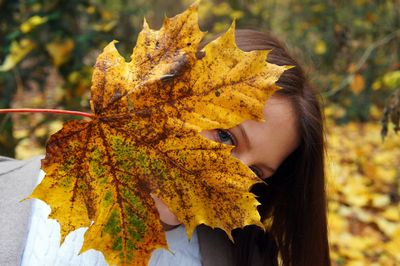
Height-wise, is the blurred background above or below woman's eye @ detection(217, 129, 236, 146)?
above

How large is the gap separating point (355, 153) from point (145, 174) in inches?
146

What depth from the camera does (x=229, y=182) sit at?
56cm

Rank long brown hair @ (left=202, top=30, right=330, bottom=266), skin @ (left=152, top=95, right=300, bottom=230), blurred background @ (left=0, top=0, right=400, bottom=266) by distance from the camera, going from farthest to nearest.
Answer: blurred background @ (left=0, top=0, right=400, bottom=266) < long brown hair @ (left=202, top=30, right=330, bottom=266) < skin @ (left=152, top=95, right=300, bottom=230)

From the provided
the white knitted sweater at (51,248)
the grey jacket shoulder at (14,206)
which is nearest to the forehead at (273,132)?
the white knitted sweater at (51,248)

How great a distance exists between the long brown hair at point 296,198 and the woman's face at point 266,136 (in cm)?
7

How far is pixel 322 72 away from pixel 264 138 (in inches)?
154

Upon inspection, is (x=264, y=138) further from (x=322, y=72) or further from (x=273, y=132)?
(x=322, y=72)

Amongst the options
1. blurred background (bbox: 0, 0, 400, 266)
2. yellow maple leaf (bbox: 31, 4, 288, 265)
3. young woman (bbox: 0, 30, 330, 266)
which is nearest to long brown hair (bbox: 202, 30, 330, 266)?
young woman (bbox: 0, 30, 330, 266)

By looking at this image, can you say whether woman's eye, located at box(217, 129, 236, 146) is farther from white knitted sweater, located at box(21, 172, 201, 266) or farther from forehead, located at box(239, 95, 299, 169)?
white knitted sweater, located at box(21, 172, 201, 266)

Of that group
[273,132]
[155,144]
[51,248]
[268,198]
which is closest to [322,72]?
[268,198]

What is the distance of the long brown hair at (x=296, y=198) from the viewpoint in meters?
1.17

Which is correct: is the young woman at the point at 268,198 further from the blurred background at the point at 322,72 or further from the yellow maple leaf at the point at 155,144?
the yellow maple leaf at the point at 155,144

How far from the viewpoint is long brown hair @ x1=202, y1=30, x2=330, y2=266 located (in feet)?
3.83

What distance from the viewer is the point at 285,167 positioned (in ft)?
4.47
